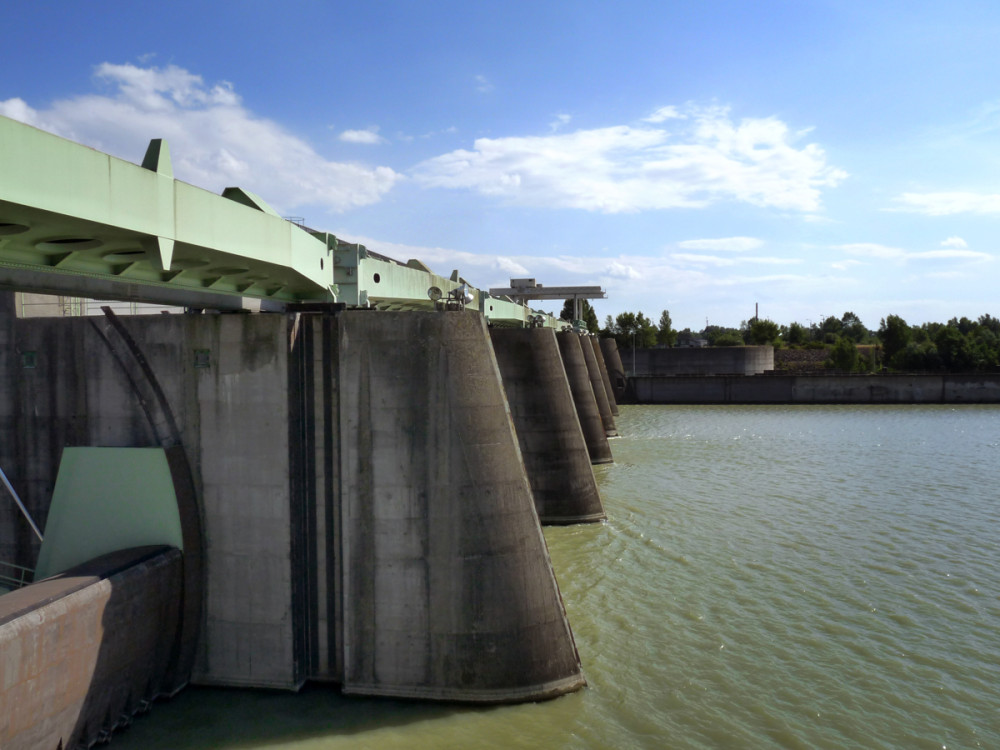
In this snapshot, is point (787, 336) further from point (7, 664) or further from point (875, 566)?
point (7, 664)

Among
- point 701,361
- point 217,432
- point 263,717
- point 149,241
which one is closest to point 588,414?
point 217,432

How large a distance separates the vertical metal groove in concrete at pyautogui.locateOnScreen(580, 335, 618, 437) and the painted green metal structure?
3461 centimetres

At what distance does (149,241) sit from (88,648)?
599 centimetres

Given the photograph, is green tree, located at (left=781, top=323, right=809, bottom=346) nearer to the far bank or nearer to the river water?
the far bank

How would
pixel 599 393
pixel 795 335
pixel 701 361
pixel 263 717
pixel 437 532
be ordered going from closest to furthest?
pixel 263 717
pixel 437 532
pixel 599 393
pixel 701 361
pixel 795 335

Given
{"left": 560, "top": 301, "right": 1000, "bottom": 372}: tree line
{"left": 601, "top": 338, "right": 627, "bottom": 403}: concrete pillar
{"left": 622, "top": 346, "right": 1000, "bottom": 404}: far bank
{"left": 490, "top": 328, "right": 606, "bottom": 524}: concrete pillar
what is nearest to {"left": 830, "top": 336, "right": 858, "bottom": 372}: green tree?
{"left": 560, "top": 301, "right": 1000, "bottom": 372}: tree line

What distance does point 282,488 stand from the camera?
1249 cm

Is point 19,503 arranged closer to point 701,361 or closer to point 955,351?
point 701,361

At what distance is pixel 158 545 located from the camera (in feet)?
40.8

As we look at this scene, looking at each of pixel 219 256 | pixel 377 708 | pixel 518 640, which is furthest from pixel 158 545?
pixel 518 640

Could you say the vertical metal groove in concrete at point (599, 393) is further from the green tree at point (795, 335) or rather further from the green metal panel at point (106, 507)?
the green tree at point (795, 335)

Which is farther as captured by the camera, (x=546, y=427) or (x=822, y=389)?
(x=822, y=389)

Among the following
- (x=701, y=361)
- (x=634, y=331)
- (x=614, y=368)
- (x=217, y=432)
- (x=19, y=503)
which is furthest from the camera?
(x=634, y=331)

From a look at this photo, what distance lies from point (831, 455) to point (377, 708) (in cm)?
3318
